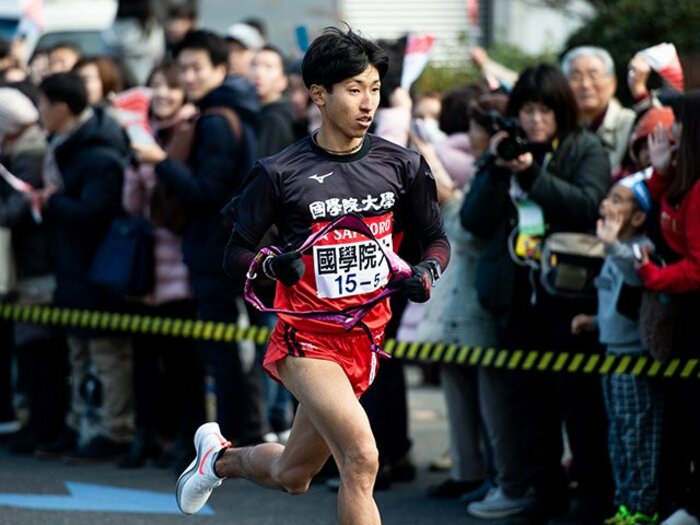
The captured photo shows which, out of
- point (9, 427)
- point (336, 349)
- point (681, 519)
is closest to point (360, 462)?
point (336, 349)

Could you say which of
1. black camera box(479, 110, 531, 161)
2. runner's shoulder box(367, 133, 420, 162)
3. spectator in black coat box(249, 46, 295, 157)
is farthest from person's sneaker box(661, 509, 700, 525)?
spectator in black coat box(249, 46, 295, 157)

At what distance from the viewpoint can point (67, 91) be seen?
1077 centimetres

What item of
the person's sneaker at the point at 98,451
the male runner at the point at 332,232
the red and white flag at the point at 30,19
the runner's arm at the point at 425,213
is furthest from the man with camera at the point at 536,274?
the red and white flag at the point at 30,19

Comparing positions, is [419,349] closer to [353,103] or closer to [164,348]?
[164,348]

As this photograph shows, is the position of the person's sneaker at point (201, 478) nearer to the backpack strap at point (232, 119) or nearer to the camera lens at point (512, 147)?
the camera lens at point (512, 147)

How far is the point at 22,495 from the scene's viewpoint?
945 cm

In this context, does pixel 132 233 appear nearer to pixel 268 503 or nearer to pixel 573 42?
pixel 268 503

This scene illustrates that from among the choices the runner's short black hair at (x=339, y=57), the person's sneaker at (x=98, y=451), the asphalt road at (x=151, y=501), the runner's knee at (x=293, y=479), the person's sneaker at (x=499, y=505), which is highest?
the runner's short black hair at (x=339, y=57)

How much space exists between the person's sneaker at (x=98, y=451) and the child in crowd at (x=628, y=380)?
12.5 ft

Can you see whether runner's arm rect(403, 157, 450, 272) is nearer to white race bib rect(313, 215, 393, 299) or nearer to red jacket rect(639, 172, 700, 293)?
white race bib rect(313, 215, 393, 299)

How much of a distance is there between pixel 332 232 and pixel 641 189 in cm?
201

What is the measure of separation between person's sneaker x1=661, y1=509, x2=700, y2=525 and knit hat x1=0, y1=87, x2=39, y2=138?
17.1 ft

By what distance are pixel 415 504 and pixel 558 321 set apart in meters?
1.37

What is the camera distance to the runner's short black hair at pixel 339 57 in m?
6.66
